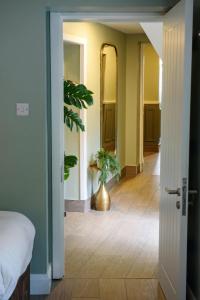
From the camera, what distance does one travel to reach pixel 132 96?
8.01 m

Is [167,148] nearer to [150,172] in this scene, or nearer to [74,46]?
[74,46]

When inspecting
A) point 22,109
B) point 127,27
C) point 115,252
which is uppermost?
point 127,27

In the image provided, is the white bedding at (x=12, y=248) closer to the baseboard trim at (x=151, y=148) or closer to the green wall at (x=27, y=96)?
the green wall at (x=27, y=96)

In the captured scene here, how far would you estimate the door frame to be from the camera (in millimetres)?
3348

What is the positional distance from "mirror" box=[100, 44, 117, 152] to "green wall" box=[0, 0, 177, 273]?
9.95ft

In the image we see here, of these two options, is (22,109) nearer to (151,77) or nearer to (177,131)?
(177,131)

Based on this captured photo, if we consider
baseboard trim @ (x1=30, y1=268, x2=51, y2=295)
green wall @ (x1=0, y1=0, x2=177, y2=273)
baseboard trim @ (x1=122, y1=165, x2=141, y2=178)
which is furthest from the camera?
baseboard trim @ (x1=122, y1=165, x2=141, y2=178)

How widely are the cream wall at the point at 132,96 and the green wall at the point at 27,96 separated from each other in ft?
15.3

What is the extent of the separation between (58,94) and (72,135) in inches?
89.1

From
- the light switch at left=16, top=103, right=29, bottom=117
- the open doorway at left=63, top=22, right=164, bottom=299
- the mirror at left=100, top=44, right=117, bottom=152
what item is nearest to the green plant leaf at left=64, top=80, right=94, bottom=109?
the open doorway at left=63, top=22, right=164, bottom=299

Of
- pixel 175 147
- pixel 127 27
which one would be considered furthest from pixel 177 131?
pixel 127 27

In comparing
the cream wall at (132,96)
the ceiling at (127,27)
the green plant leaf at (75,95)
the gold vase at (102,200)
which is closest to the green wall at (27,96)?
the green plant leaf at (75,95)

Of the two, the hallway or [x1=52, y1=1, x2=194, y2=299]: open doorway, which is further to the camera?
the hallway

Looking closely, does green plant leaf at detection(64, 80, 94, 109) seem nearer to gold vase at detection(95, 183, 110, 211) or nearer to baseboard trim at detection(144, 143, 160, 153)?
gold vase at detection(95, 183, 110, 211)
